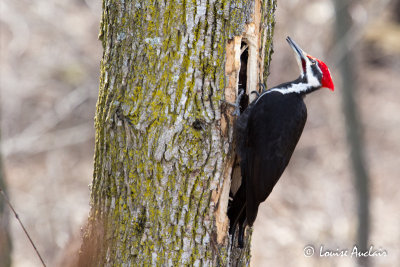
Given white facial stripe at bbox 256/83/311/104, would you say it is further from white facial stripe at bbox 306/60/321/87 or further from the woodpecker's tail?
the woodpecker's tail

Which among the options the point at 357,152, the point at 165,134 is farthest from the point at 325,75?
the point at 357,152

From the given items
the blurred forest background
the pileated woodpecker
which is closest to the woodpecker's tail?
the pileated woodpecker

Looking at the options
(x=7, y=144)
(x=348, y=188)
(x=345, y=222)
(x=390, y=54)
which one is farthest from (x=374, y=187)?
(x=7, y=144)

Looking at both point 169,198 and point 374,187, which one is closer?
point 169,198

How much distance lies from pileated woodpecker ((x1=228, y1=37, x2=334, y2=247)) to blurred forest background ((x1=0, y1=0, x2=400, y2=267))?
3.51 meters

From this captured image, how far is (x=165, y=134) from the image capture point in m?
2.51

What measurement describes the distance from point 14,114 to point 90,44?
7.32 feet

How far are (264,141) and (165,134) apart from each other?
3.02 ft

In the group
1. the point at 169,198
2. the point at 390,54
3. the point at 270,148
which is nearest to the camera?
the point at 169,198

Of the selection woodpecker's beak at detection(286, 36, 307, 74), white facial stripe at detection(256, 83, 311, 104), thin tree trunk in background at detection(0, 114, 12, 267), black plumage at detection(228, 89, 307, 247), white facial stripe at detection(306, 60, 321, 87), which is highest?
woodpecker's beak at detection(286, 36, 307, 74)

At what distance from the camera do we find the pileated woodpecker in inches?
114

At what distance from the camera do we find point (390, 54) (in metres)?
11.9

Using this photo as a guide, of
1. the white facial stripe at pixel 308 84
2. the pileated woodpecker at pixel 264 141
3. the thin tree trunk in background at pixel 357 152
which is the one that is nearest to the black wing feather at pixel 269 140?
the pileated woodpecker at pixel 264 141

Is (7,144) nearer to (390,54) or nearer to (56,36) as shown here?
(56,36)
